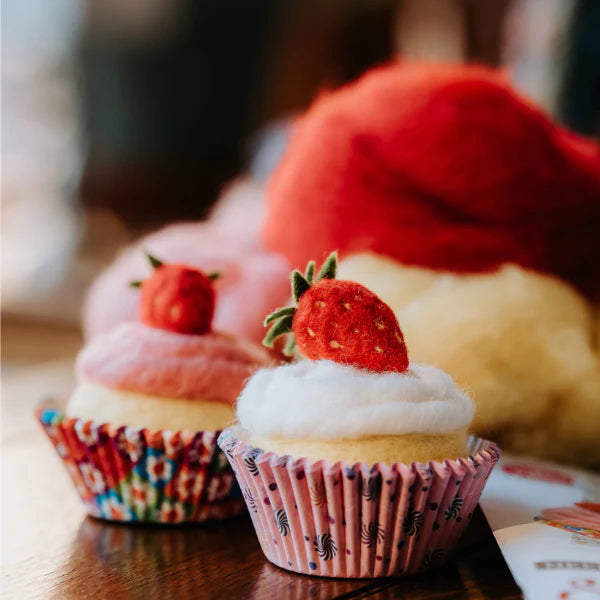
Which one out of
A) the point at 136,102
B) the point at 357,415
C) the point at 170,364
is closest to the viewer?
the point at 357,415

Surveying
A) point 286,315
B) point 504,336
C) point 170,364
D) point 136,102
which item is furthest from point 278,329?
point 136,102

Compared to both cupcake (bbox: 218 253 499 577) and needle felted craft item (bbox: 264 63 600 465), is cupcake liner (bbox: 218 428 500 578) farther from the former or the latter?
needle felted craft item (bbox: 264 63 600 465)

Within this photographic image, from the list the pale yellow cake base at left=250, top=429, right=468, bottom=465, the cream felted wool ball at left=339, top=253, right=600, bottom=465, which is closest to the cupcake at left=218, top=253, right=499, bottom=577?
the pale yellow cake base at left=250, top=429, right=468, bottom=465

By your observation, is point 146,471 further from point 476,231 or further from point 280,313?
point 476,231

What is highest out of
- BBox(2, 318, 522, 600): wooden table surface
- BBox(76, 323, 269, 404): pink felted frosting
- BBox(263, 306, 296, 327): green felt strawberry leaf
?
BBox(263, 306, 296, 327): green felt strawberry leaf

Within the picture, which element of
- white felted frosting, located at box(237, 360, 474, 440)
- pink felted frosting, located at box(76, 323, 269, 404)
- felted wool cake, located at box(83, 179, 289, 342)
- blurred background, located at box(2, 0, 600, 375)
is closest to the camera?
white felted frosting, located at box(237, 360, 474, 440)

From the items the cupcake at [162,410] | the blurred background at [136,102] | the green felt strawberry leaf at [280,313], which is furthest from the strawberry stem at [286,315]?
the blurred background at [136,102]

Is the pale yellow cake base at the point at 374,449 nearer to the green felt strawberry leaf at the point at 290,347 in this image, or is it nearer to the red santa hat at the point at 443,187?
the green felt strawberry leaf at the point at 290,347
